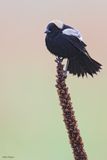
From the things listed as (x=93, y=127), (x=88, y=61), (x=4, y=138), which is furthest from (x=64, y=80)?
(x=4, y=138)

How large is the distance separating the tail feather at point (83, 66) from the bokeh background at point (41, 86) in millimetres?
27

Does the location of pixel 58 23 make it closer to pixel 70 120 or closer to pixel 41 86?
pixel 41 86

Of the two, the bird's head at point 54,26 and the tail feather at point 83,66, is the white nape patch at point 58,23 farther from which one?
the tail feather at point 83,66

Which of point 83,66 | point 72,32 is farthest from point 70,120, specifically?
point 72,32

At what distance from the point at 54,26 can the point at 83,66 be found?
19cm

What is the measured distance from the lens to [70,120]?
1.40 metres

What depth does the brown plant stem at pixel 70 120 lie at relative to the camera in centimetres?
139

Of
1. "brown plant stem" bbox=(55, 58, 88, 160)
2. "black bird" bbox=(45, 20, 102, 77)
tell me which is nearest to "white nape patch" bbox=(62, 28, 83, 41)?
"black bird" bbox=(45, 20, 102, 77)

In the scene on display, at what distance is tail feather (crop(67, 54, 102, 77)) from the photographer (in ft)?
4.78

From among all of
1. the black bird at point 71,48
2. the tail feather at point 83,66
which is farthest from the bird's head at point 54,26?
the tail feather at point 83,66

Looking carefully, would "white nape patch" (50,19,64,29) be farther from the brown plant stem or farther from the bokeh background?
the brown plant stem

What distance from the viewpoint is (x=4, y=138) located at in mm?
1572

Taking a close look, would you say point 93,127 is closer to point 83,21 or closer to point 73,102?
point 73,102

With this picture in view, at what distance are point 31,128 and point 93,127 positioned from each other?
249 mm
